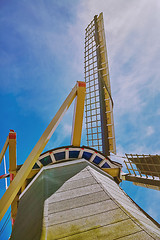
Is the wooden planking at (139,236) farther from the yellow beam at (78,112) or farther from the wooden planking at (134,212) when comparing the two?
the yellow beam at (78,112)

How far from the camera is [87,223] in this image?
6.96ft

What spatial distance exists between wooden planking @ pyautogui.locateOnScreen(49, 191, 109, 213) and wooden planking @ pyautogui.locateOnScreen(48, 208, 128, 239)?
42 centimetres

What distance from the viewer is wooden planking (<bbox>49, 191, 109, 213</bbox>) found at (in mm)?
2660

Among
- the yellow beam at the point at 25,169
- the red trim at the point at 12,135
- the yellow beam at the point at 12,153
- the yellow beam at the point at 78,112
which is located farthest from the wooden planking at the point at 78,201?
the red trim at the point at 12,135

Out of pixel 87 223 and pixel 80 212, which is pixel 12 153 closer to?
pixel 80 212

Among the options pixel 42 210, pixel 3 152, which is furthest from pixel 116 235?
pixel 3 152

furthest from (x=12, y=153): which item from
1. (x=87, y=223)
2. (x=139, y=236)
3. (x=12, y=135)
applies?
(x=139, y=236)

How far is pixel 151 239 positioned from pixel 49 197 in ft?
7.10

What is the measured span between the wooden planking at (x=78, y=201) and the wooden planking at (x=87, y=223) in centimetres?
42

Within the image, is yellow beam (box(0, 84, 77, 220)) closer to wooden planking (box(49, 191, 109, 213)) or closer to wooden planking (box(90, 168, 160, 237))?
wooden planking (box(49, 191, 109, 213))

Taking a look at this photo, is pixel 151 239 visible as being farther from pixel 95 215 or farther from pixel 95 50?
pixel 95 50

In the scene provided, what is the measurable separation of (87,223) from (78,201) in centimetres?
67

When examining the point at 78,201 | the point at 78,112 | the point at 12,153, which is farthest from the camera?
the point at 12,153

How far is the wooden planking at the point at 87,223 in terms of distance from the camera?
78.6 inches
